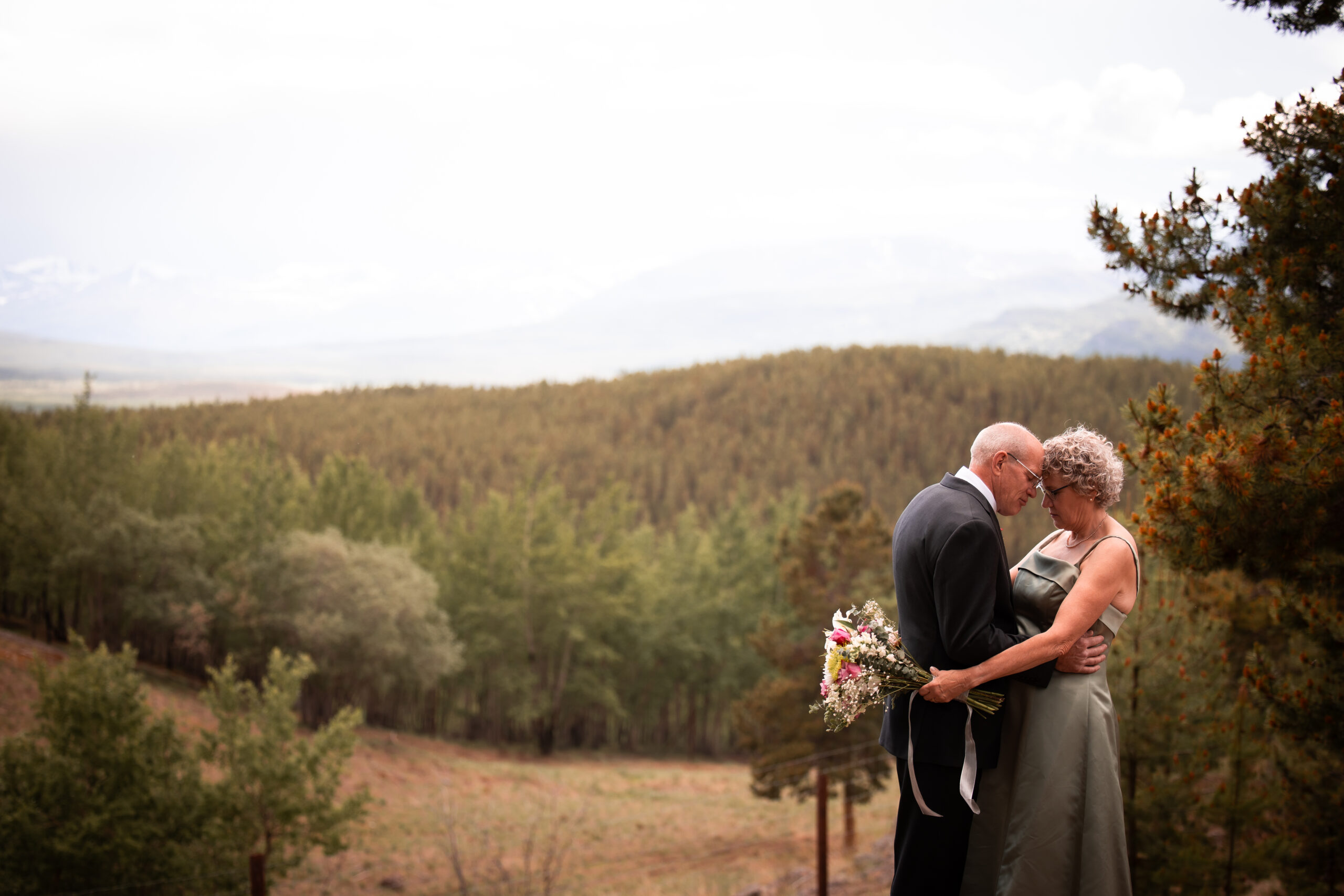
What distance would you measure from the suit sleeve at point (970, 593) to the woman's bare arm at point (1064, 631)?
52 millimetres

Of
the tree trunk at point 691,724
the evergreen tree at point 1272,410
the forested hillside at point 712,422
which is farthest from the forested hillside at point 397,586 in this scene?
the forested hillside at point 712,422

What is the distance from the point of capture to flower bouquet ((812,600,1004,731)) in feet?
11.5

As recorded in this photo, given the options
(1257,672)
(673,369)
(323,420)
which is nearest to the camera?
(1257,672)

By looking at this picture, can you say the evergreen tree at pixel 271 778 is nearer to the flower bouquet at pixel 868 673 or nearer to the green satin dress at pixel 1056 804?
the flower bouquet at pixel 868 673

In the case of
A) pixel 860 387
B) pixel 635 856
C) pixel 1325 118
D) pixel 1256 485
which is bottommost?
pixel 635 856

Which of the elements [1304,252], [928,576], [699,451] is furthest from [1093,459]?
[699,451]

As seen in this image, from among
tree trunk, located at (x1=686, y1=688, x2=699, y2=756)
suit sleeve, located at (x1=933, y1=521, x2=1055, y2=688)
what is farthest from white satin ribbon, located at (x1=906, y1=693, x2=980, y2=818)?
tree trunk, located at (x1=686, y1=688, x2=699, y2=756)

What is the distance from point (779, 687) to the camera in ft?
82.6

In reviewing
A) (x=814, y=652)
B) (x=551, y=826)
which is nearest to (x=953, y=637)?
(x=814, y=652)

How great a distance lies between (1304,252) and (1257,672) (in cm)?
301

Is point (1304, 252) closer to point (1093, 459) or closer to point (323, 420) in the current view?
point (1093, 459)

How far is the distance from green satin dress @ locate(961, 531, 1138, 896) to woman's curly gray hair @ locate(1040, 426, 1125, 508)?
0.20 m

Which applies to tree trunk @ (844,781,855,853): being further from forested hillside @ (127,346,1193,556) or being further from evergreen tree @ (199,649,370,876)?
forested hillside @ (127,346,1193,556)

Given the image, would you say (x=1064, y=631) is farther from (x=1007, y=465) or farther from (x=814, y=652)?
(x=814, y=652)
